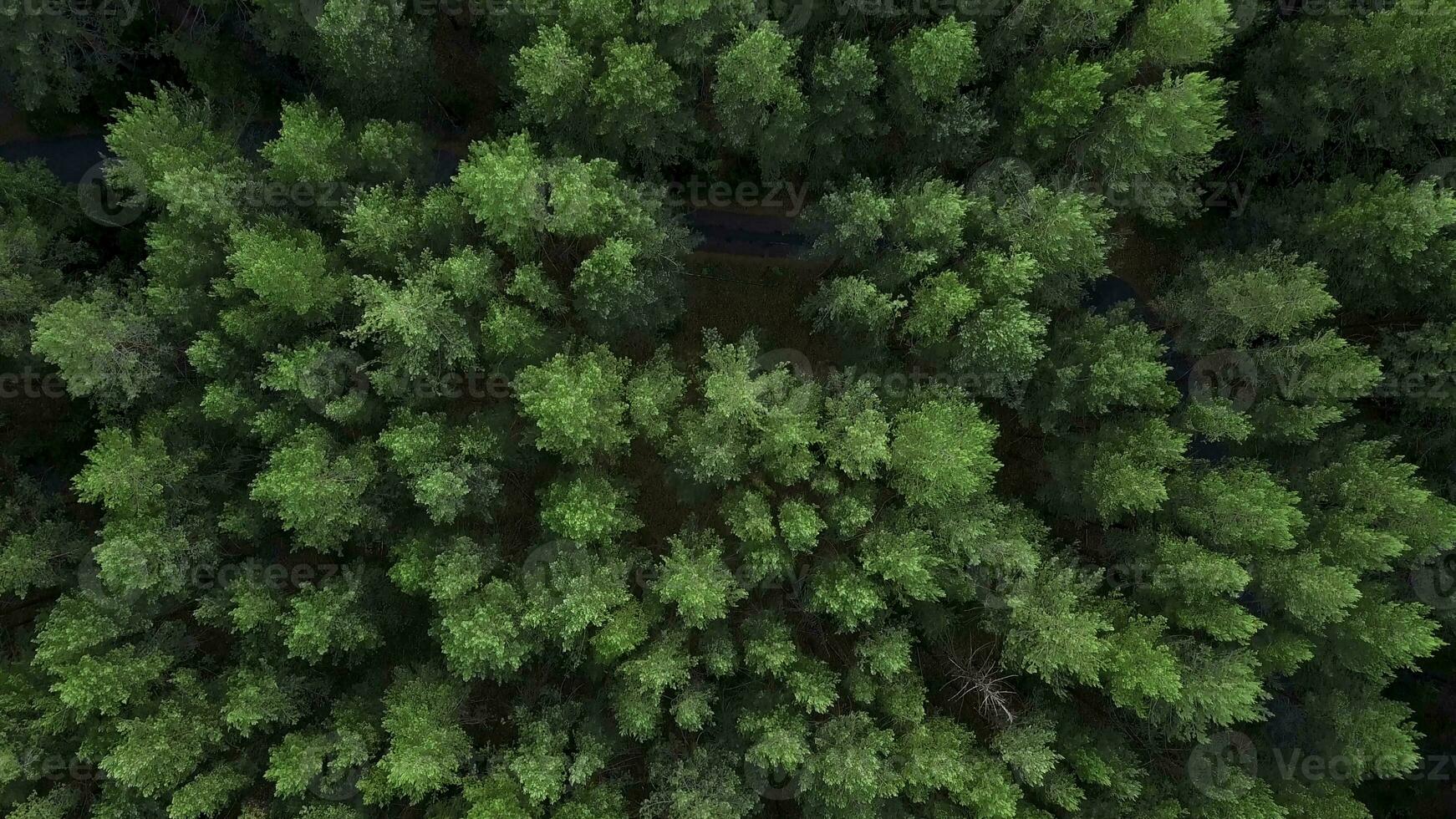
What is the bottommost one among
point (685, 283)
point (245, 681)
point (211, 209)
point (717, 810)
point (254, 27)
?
point (717, 810)

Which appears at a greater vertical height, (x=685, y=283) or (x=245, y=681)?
(x=685, y=283)

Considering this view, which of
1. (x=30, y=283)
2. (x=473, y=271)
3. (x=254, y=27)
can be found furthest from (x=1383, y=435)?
(x=30, y=283)

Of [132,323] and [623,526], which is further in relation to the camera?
[623,526]

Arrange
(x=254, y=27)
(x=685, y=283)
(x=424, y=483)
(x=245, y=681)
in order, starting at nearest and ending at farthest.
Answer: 1. (x=424, y=483)
2. (x=245, y=681)
3. (x=254, y=27)
4. (x=685, y=283)

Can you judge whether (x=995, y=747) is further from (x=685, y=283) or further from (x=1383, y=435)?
(x=685, y=283)

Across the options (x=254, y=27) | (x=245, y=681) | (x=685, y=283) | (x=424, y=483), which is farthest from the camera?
(x=685, y=283)

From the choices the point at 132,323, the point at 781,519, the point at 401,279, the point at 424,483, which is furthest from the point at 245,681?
the point at 781,519
